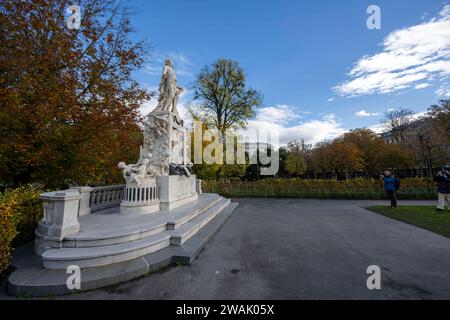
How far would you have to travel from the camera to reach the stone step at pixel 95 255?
9.74 feet

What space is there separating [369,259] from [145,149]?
23.5 ft

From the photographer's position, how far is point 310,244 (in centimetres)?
461

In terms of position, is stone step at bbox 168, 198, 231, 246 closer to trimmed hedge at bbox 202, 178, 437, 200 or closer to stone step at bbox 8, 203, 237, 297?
stone step at bbox 8, 203, 237, 297

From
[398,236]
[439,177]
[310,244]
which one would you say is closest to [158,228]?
[310,244]

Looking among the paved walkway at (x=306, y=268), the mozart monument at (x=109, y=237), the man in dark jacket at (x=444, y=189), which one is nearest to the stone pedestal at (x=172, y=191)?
the mozart monument at (x=109, y=237)

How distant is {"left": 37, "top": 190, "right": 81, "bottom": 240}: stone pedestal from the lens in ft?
11.1

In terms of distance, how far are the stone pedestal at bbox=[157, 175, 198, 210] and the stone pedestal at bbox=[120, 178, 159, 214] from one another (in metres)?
0.43

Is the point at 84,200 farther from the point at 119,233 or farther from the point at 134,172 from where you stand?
the point at 119,233

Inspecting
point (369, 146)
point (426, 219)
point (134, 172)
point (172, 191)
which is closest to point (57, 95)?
point (134, 172)

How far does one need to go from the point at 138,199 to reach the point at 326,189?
13.2 meters

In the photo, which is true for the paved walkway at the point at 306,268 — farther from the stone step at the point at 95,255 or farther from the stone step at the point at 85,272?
the stone step at the point at 95,255

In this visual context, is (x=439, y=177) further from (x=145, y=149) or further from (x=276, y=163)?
(x=276, y=163)

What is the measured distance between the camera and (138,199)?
5289 millimetres

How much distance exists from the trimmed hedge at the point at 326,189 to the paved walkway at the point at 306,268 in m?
7.84
